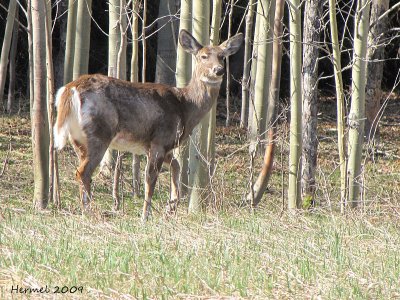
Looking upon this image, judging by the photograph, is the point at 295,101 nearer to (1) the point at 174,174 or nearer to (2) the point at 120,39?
(1) the point at 174,174

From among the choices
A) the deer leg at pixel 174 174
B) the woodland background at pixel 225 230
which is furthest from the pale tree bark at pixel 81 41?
the deer leg at pixel 174 174

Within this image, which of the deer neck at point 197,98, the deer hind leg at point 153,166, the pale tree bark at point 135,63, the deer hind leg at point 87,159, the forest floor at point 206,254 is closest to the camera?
the forest floor at point 206,254

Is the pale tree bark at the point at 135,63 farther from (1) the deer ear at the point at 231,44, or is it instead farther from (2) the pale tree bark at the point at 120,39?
(1) the deer ear at the point at 231,44

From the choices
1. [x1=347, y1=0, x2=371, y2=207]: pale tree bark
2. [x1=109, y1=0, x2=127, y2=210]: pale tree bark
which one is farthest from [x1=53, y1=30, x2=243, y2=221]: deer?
[x1=347, y1=0, x2=371, y2=207]: pale tree bark

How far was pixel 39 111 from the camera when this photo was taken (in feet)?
34.4

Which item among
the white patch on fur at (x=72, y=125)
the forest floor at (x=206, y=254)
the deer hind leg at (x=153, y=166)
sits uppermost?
the white patch on fur at (x=72, y=125)

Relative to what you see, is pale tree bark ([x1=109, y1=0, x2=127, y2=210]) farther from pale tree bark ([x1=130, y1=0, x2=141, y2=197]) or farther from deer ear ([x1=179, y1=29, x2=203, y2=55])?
deer ear ([x1=179, y1=29, x2=203, y2=55])

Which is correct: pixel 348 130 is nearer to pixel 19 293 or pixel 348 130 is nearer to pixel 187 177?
pixel 187 177

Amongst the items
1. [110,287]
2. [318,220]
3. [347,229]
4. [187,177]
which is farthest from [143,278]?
[187,177]

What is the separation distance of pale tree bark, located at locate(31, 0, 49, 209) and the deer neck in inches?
72.0

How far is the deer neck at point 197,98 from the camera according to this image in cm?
1138

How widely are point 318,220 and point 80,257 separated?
3.10 meters

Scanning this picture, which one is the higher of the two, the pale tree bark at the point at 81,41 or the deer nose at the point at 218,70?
the pale tree bark at the point at 81,41

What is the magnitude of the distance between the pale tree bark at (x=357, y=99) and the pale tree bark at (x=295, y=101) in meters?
0.66
